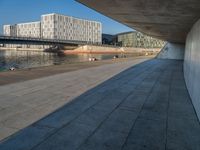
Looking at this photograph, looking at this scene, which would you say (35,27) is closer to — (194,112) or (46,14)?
(46,14)

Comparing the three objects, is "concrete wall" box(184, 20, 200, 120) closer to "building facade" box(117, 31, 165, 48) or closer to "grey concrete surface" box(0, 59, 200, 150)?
"grey concrete surface" box(0, 59, 200, 150)

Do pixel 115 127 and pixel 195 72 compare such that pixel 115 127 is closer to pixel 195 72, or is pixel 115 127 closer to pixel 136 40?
pixel 195 72

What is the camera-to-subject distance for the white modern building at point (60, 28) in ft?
439

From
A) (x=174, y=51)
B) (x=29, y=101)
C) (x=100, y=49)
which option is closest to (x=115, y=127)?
(x=29, y=101)

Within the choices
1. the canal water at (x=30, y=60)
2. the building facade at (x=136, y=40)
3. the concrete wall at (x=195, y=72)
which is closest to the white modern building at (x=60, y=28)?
the building facade at (x=136, y=40)

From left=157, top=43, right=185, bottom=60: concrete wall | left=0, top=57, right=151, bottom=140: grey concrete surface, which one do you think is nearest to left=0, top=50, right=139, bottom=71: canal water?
left=157, top=43, right=185, bottom=60: concrete wall

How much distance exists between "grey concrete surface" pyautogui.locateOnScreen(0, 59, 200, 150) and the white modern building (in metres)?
127

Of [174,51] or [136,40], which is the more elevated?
[136,40]

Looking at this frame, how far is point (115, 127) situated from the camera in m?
5.98

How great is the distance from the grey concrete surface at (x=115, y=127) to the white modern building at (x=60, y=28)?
127231 mm

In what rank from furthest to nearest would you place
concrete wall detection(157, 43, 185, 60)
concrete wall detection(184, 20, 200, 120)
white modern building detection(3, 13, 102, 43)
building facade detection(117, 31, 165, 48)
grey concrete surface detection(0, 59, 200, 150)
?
building facade detection(117, 31, 165, 48)
white modern building detection(3, 13, 102, 43)
concrete wall detection(157, 43, 185, 60)
concrete wall detection(184, 20, 200, 120)
grey concrete surface detection(0, 59, 200, 150)

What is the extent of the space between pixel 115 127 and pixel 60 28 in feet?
445

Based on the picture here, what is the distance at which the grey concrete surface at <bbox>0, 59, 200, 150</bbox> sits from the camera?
16.3 ft

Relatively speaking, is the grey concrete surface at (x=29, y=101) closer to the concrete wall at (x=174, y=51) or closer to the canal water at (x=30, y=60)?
the canal water at (x=30, y=60)
